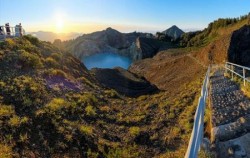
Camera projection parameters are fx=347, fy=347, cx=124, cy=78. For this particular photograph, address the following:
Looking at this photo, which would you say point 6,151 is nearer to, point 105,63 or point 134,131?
point 134,131

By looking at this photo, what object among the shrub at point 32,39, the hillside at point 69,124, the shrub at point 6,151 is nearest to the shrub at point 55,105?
the hillside at point 69,124

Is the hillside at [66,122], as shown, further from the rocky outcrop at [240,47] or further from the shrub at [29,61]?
the rocky outcrop at [240,47]

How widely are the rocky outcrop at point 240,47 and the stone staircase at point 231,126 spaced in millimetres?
46041

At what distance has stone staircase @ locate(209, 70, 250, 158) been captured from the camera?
8.41 m

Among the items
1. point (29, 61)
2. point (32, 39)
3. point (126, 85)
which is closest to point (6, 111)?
point (29, 61)

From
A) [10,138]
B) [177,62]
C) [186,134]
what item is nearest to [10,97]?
[10,138]

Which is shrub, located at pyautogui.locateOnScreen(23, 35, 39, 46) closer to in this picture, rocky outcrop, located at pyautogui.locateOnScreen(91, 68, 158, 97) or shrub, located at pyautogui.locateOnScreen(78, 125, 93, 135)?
rocky outcrop, located at pyautogui.locateOnScreen(91, 68, 158, 97)

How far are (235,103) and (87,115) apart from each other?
25.2 ft

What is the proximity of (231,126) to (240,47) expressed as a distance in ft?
177

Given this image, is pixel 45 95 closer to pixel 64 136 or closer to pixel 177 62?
pixel 64 136

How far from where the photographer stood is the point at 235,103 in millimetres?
13391

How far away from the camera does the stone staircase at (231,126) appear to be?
841 centimetres

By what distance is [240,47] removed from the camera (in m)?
60.8

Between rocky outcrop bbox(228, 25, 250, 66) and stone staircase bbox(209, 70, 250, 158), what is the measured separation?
46.0m
